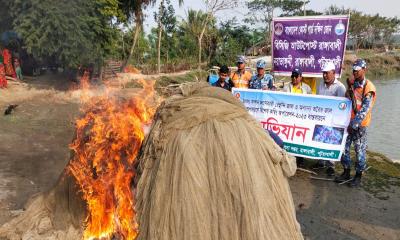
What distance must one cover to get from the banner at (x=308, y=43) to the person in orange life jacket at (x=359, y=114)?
3.42 ft

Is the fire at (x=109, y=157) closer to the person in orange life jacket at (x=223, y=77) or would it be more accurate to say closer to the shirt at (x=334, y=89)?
the person in orange life jacket at (x=223, y=77)

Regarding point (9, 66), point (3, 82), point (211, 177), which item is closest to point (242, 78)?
point (211, 177)

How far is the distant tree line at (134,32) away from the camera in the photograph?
17.4 meters

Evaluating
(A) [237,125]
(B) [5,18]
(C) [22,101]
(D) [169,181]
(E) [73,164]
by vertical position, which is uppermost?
(B) [5,18]

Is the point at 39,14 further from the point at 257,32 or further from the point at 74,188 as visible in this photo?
the point at 257,32

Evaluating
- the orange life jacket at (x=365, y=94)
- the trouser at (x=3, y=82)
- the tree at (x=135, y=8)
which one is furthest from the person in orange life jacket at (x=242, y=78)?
the tree at (x=135, y=8)

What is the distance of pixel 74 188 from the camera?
13.3ft

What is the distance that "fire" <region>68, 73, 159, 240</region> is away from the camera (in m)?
3.41

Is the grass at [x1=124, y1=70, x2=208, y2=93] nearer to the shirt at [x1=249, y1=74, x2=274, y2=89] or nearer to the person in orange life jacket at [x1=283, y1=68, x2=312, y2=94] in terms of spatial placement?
the shirt at [x1=249, y1=74, x2=274, y2=89]

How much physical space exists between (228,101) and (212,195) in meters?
0.76

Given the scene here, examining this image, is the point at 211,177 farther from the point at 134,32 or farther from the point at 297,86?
the point at 134,32

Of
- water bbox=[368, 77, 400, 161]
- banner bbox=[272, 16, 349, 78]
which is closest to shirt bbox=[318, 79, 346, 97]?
banner bbox=[272, 16, 349, 78]

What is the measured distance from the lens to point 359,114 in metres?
6.33

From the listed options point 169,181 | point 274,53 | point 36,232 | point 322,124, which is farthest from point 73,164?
point 274,53
